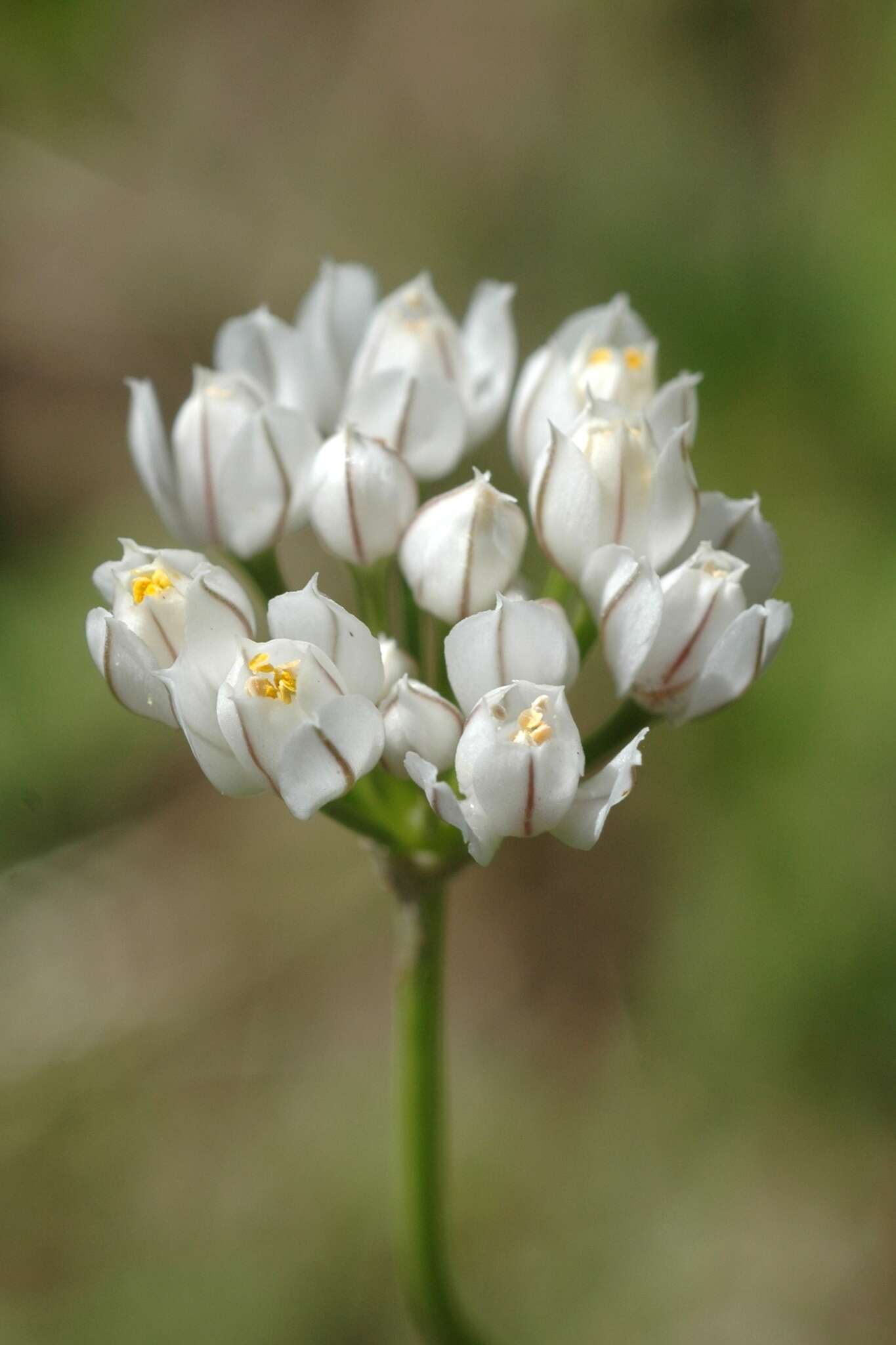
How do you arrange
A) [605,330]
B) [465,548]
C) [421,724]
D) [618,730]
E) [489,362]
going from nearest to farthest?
[421,724] < [465,548] < [618,730] < [605,330] < [489,362]

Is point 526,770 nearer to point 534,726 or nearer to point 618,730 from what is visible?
point 534,726

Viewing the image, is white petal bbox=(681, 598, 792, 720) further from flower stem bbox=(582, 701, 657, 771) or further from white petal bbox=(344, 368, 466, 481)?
white petal bbox=(344, 368, 466, 481)

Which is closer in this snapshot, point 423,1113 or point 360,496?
point 360,496

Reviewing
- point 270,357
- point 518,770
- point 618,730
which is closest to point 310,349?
point 270,357

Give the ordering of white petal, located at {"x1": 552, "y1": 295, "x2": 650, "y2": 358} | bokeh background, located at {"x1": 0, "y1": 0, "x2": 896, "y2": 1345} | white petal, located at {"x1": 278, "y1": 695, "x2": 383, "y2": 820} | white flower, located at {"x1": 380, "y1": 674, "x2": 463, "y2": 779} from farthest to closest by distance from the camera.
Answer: bokeh background, located at {"x1": 0, "y1": 0, "x2": 896, "y2": 1345}, white petal, located at {"x1": 552, "y1": 295, "x2": 650, "y2": 358}, white flower, located at {"x1": 380, "y1": 674, "x2": 463, "y2": 779}, white petal, located at {"x1": 278, "y1": 695, "x2": 383, "y2": 820}

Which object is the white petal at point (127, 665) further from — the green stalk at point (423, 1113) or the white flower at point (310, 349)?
the white flower at point (310, 349)

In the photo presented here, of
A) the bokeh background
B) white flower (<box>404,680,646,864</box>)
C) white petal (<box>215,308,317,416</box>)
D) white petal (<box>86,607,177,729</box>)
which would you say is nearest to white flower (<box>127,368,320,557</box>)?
white petal (<box>215,308,317,416</box>)
